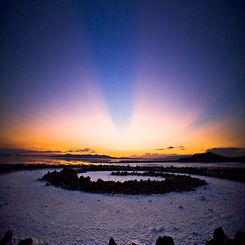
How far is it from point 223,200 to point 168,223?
4422 mm

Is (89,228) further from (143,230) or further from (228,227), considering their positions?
(228,227)

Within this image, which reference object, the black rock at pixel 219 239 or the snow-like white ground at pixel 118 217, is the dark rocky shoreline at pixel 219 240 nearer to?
the black rock at pixel 219 239

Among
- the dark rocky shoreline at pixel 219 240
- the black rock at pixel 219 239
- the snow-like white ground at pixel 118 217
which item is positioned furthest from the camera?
the snow-like white ground at pixel 118 217

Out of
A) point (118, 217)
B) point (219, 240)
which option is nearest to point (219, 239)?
point (219, 240)

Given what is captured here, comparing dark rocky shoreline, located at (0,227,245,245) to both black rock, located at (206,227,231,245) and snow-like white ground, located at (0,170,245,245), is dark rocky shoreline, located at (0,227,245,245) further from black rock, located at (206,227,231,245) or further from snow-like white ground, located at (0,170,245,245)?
snow-like white ground, located at (0,170,245,245)

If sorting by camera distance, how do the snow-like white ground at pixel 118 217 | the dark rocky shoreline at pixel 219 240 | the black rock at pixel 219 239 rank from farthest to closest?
the snow-like white ground at pixel 118 217 < the black rock at pixel 219 239 < the dark rocky shoreline at pixel 219 240

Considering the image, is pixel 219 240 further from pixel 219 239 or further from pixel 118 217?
pixel 118 217

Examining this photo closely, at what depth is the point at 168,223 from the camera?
5.44 metres

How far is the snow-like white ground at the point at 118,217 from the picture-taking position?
181 inches

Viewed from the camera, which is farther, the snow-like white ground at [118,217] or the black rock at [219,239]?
the snow-like white ground at [118,217]

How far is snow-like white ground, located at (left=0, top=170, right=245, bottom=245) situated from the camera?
4586mm

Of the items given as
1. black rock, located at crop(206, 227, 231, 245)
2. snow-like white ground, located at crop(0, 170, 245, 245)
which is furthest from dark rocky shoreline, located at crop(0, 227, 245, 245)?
snow-like white ground, located at crop(0, 170, 245, 245)

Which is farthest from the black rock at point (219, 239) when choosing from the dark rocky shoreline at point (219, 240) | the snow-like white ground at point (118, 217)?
the snow-like white ground at point (118, 217)

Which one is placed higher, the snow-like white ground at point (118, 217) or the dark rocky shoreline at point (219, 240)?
the dark rocky shoreline at point (219, 240)
